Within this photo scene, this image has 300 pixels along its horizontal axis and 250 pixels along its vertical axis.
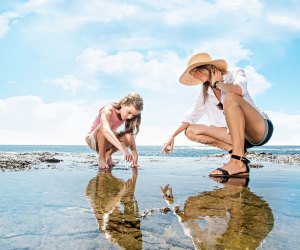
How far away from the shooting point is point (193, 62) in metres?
4.66

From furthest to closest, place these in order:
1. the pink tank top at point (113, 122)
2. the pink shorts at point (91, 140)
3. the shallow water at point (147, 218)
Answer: the pink shorts at point (91, 140) → the pink tank top at point (113, 122) → the shallow water at point (147, 218)

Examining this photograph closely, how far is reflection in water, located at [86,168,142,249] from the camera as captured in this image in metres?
1.53

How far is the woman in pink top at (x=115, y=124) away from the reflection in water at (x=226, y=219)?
2.77m

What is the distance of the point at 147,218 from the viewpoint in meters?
1.94

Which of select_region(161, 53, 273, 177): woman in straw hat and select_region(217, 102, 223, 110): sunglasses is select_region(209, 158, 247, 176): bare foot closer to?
select_region(161, 53, 273, 177): woman in straw hat

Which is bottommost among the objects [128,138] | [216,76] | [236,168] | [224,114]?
[236,168]

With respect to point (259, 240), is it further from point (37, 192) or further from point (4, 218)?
point (37, 192)

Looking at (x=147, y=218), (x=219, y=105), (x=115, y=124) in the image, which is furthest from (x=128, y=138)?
(x=147, y=218)

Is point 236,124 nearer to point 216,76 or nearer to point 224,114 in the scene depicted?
point 224,114

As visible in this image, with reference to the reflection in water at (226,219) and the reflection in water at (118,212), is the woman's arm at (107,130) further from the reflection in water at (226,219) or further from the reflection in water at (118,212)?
the reflection in water at (226,219)

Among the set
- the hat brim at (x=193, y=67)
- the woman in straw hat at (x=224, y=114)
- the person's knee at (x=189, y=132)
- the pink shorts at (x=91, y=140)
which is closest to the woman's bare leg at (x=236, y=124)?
the woman in straw hat at (x=224, y=114)

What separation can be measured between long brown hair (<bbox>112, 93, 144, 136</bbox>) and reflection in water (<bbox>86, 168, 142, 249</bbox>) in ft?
7.91

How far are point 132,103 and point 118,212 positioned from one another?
355 centimetres

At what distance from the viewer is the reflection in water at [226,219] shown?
1.52 meters
